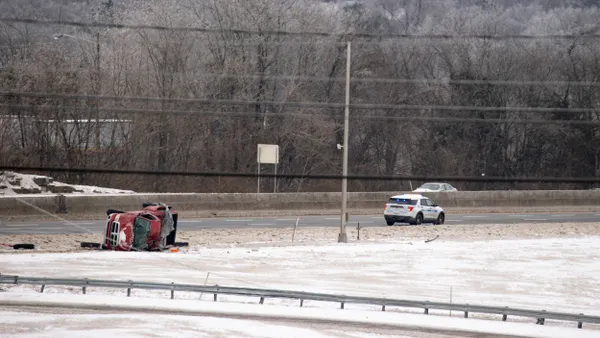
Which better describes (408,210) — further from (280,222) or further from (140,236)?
(140,236)

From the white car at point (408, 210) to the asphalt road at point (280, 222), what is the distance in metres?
0.70

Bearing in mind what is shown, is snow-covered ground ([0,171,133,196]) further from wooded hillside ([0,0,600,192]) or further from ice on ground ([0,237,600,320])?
ice on ground ([0,237,600,320])

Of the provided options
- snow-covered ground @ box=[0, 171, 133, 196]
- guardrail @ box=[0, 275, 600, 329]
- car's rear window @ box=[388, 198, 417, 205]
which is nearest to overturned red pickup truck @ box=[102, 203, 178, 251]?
guardrail @ box=[0, 275, 600, 329]

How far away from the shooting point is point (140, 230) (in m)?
29.6

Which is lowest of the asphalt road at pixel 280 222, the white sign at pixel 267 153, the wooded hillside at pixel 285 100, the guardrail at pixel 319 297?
the guardrail at pixel 319 297

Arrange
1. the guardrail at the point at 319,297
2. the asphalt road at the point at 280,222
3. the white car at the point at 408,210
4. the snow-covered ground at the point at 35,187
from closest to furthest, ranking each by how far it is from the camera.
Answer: the guardrail at the point at 319,297
the asphalt road at the point at 280,222
the snow-covered ground at the point at 35,187
the white car at the point at 408,210

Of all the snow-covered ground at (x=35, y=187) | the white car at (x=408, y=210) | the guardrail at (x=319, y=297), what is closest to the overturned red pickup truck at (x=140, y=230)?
the guardrail at (x=319, y=297)

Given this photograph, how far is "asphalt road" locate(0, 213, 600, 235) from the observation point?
117 feet

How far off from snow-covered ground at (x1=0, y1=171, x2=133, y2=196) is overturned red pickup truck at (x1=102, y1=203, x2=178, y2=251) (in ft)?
41.6

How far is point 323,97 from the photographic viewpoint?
4547 cm

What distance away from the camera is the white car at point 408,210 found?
4219 cm

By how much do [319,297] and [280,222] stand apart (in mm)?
→ 21155

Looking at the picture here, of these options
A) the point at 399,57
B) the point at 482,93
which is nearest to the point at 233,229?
the point at 482,93

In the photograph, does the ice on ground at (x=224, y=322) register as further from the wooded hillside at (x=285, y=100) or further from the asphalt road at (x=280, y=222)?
the asphalt road at (x=280, y=222)
